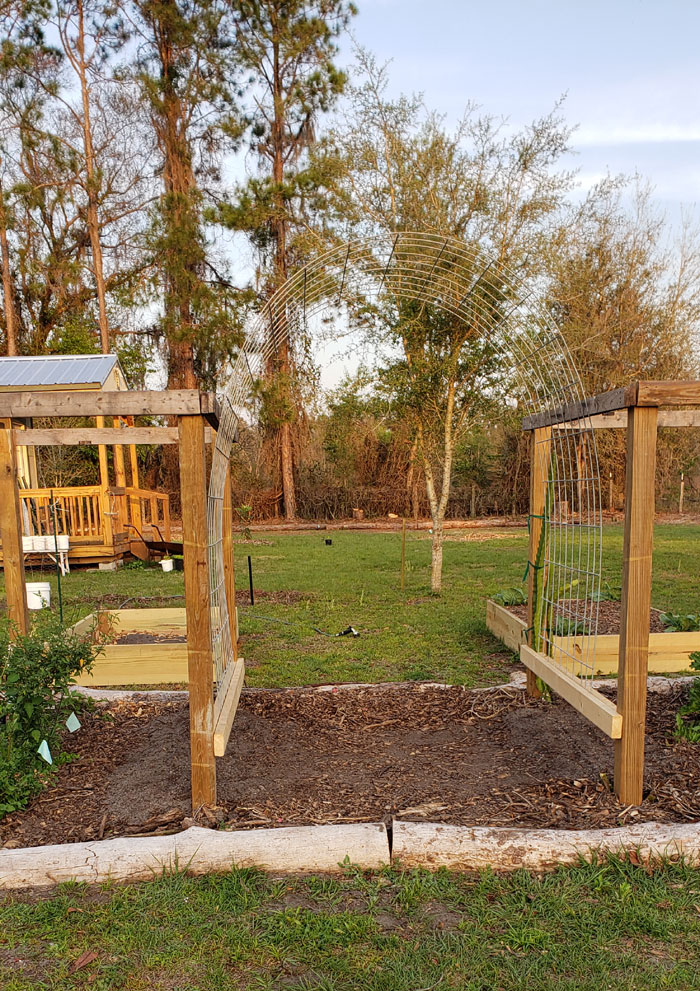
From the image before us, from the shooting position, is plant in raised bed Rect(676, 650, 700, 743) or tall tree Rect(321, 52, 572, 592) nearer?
plant in raised bed Rect(676, 650, 700, 743)

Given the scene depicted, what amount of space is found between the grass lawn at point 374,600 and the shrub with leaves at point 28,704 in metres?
1.93

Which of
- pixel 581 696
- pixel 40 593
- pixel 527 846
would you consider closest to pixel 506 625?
pixel 581 696

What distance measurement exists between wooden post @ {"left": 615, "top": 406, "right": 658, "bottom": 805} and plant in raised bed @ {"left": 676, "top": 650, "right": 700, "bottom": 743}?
2.63ft

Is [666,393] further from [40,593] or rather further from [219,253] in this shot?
[219,253]

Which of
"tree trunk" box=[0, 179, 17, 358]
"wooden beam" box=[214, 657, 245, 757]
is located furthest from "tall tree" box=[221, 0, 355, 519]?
"wooden beam" box=[214, 657, 245, 757]

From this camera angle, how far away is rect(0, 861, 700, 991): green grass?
2.11 m

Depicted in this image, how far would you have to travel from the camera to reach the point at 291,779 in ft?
11.1

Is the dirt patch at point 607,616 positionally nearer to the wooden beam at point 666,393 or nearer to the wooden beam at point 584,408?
the wooden beam at point 584,408

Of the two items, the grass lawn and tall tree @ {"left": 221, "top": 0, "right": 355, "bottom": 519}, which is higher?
tall tree @ {"left": 221, "top": 0, "right": 355, "bottom": 519}

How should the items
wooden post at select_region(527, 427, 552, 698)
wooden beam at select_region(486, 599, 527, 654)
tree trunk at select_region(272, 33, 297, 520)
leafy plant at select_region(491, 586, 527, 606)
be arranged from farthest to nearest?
tree trunk at select_region(272, 33, 297, 520) → leafy plant at select_region(491, 586, 527, 606) → wooden beam at select_region(486, 599, 527, 654) → wooden post at select_region(527, 427, 552, 698)

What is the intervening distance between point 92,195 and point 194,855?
696 inches

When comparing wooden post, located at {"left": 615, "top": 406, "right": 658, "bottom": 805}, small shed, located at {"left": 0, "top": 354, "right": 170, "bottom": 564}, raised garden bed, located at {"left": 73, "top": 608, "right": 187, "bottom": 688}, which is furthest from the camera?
small shed, located at {"left": 0, "top": 354, "right": 170, "bottom": 564}

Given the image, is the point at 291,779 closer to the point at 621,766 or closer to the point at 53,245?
the point at 621,766

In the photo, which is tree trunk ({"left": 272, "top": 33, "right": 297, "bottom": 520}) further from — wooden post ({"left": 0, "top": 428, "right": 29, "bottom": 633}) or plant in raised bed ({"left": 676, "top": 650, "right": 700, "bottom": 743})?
plant in raised bed ({"left": 676, "top": 650, "right": 700, "bottom": 743})
